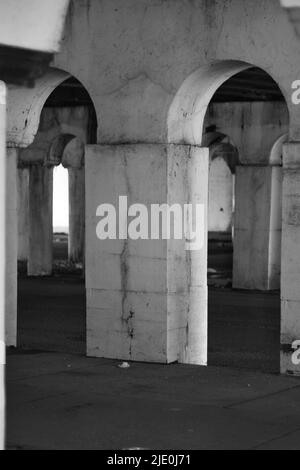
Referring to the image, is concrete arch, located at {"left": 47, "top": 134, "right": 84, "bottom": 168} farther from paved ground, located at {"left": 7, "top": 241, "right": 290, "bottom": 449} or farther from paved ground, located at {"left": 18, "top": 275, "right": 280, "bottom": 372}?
paved ground, located at {"left": 7, "top": 241, "right": 290, "bottom": 449}

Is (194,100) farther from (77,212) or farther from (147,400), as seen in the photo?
(77,212)

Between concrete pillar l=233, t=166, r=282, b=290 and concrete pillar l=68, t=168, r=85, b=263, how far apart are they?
794 cm

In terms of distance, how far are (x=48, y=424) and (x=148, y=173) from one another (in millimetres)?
3836

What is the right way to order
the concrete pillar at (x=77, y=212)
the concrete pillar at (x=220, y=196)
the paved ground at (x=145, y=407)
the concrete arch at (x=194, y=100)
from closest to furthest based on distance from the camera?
the paved ground at (x=145, y=407)
the concrete arch at (x=194, y=100)
the concrete pillar at (x=77, y=212)
the concrete pillar at (x=220, y=196)

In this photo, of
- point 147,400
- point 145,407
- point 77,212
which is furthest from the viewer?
point 77,212

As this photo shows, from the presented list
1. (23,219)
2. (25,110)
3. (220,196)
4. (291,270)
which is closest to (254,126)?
(25,110)

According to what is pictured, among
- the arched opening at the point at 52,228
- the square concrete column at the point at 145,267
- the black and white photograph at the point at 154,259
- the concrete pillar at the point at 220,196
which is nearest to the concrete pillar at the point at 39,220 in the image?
the arched opening at the point at 52,228

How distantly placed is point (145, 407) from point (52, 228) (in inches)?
653

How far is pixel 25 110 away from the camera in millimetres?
11969

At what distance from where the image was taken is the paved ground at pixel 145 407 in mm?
6941

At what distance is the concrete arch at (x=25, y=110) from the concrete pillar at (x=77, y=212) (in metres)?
16.3

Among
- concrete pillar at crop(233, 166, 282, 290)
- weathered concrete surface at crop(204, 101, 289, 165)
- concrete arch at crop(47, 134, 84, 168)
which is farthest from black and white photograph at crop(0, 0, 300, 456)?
concrete arch at crop(47, 134, 84, 168)

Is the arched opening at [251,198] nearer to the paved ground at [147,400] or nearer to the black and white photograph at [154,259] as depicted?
the paved ground at [147,400]

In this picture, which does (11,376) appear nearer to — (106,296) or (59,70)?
(106,296)
